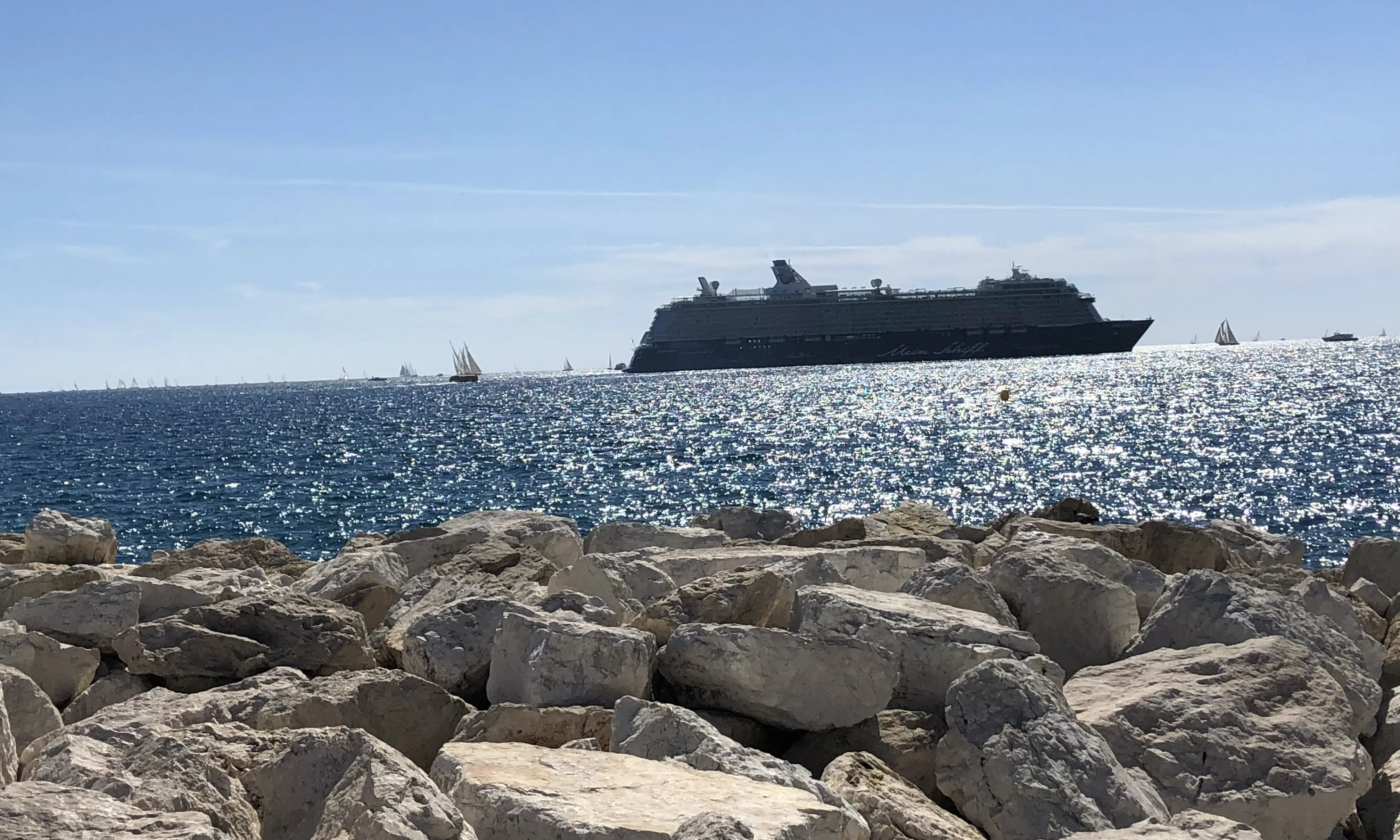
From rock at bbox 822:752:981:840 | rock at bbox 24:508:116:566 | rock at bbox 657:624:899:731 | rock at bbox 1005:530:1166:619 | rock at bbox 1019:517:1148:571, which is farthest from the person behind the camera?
rock at bbox 24:508:116:566

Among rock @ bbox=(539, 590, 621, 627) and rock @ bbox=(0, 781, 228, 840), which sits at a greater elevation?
rock @ bbox=(0, 781, 228, 840)

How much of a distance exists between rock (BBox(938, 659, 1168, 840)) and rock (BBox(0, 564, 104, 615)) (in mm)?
3777

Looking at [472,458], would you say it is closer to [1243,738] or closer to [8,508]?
[8,508]

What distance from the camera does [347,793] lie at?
2.31 metres

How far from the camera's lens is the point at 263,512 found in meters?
22.2

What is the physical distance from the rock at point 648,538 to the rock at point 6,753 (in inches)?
152

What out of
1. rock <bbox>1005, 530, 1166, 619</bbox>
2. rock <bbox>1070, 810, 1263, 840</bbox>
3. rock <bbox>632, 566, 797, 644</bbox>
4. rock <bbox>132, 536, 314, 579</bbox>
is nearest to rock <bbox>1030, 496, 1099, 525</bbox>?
rock <bbox>1005, 530, 1166, 619</bbox>

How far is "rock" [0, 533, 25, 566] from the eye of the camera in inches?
291

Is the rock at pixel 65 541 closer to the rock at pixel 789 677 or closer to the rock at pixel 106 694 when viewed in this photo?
the rock at pixel 106 694

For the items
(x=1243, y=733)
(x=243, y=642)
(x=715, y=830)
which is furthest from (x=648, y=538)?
(x=715, y=830)

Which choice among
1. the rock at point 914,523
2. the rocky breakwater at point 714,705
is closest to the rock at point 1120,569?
the rocky breakwater at point 714,705

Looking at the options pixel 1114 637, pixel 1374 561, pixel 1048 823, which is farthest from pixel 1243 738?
pixel 1374 561

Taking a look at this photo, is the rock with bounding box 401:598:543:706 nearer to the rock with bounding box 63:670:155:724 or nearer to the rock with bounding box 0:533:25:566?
the rock with bounding box 63:670:155:724

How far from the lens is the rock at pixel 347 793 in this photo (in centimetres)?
217
